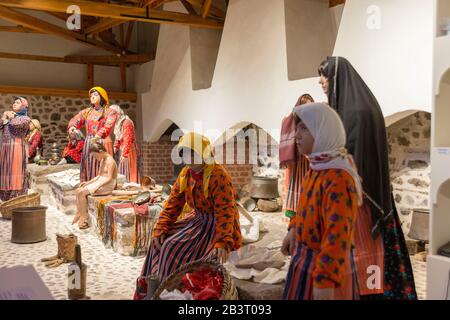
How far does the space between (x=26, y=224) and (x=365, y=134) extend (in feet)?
12.0

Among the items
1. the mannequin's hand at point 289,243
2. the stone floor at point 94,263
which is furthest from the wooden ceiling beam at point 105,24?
the mannequin's hand at point 289,243

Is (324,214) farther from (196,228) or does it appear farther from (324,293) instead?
(196,228)

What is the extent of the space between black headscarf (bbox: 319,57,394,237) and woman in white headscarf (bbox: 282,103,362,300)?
662 mm

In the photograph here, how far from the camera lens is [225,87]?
265 inches

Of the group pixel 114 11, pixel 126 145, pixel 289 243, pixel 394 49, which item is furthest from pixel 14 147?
pixel 289 243

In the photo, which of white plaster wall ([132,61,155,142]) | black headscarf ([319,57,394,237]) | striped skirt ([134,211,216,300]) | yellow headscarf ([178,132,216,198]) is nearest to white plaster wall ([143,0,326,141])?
white plaster wall ([132,61,155,142])

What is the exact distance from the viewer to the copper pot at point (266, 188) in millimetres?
6797

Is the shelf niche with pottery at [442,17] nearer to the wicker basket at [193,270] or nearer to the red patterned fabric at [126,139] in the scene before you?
the wicker basket at [193,270]

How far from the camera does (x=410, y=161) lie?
15.9ft

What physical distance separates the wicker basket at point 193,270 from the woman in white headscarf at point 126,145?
4168 millimetres

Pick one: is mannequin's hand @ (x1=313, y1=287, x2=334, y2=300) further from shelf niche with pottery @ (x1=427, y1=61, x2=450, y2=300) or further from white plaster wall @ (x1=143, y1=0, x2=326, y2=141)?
white plaster wall @ (x1=143, y1=0, x2=326, y2=141)

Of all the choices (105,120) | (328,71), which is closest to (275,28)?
(105,120)
